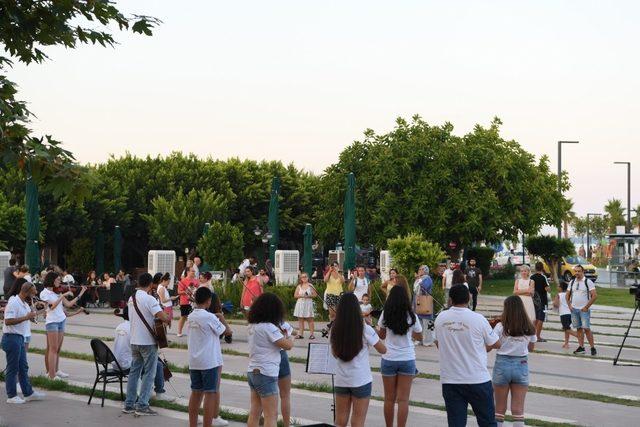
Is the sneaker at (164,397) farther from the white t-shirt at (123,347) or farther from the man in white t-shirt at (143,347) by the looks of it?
the man in white t-shirt at (143,347)

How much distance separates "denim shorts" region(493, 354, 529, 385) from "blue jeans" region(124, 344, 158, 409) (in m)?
4.18

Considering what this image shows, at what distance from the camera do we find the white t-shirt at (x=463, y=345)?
934cm

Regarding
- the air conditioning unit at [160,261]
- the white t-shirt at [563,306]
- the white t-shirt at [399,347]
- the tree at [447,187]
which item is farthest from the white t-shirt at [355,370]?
the tree at [447,187]

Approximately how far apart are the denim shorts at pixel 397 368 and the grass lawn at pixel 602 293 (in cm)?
2803

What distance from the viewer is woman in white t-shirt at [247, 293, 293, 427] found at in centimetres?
1016

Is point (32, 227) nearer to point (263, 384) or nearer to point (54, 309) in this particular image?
point (54, 309)

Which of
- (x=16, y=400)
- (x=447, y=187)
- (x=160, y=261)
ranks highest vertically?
(x=447, y=187)

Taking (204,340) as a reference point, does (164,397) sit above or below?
below

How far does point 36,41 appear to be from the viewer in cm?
1082

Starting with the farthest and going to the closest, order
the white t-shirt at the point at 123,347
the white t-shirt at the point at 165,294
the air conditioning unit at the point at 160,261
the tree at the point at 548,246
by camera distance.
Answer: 1. the tree at the point at 548,246
2. the air conditioning unit at the point at 160,261
3. the white t-shirt at the point at 165,294
4. the white t-shirt at the point at 123,347

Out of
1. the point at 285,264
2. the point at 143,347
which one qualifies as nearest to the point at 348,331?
the point at 143,347

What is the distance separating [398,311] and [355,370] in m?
1.51

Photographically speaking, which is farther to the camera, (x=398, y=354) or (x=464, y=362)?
(x=398, y=354)

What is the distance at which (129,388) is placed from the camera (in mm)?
12820
